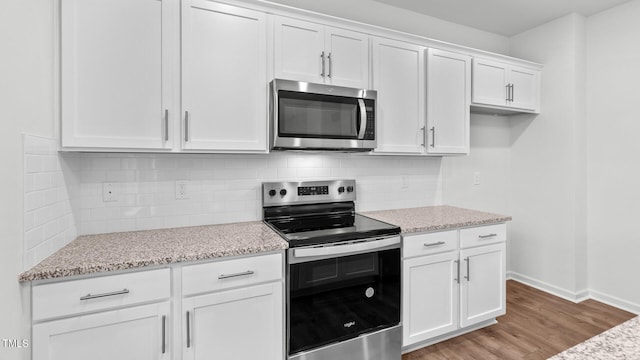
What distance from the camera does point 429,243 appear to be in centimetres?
218

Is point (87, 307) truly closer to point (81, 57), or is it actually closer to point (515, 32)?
point (81, 57)

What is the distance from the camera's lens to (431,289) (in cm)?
221

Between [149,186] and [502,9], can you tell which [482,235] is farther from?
[149,186]

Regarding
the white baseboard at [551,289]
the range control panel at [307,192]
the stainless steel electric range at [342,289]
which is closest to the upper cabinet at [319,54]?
the range control panel at [307,192]

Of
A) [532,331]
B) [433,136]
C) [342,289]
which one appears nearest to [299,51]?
[433,136]

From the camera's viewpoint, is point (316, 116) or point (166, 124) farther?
point (316, 116)

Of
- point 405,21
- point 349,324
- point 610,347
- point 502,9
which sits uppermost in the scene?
point 502,9

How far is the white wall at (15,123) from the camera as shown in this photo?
113 cm

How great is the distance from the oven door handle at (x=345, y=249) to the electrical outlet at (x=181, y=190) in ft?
2.93

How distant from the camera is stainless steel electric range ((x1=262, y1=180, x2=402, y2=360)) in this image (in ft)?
5.71

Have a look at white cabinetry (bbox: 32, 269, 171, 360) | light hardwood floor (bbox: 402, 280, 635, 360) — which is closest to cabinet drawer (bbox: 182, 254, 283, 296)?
white cabinetry (bbox: 32, 269, 171, 360)

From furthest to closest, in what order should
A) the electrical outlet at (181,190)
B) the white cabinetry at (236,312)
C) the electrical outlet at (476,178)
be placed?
the electrical outlet at (476,178), the electrical outlet at (181,190), the white cabinetry at (236,312)

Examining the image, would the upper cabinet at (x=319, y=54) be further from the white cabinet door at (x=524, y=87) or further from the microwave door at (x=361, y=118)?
the white cabinet door at (x=524, y=87)

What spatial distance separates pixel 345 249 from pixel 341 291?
0.25 meters
